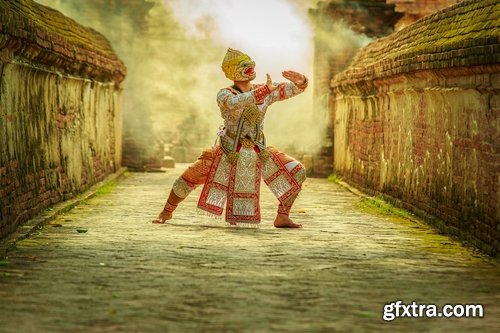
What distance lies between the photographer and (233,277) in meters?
8.13

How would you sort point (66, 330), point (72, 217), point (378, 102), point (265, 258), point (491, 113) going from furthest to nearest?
point (378, 102) → point (72, 217) → point (491, 113) → point (265, 258) → point (66, 330)

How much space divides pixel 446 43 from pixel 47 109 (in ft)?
14.8

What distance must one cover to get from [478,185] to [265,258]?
2.35 meters

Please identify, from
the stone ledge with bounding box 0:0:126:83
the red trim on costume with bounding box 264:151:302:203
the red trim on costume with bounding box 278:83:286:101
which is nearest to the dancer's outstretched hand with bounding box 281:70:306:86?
the red trim on costume with bounding box 278:83:286:101

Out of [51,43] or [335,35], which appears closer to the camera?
[51,43]

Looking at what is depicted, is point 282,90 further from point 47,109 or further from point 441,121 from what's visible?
point 47,109

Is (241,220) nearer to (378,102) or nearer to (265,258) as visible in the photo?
(265,258)

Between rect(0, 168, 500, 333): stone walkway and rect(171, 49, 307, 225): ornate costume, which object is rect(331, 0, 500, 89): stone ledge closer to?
rect(0, 168, 500, 333): stone walkway

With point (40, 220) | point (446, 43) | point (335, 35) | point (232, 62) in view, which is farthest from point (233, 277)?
point (335, 35)

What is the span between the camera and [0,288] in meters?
7.56

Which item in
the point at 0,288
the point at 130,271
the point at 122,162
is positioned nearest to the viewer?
the point at 0,288

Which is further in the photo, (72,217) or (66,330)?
(72,217)

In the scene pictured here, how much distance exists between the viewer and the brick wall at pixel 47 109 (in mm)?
10422

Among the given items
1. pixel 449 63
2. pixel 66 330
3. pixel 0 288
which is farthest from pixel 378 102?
pixel 66 330
